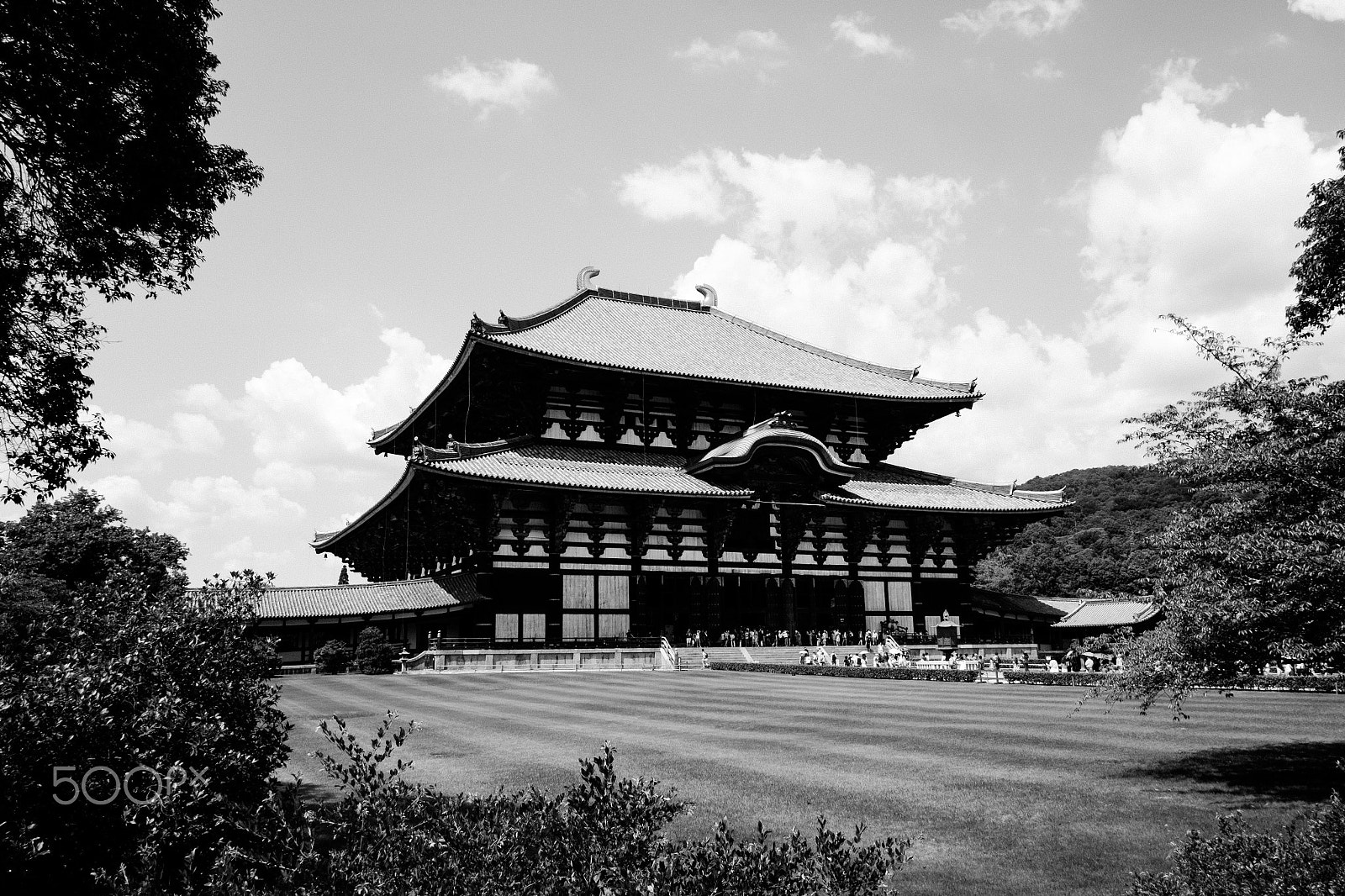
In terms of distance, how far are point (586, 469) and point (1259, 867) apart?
3442 cm

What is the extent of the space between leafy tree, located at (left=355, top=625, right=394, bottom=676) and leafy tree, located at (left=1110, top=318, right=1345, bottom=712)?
89.8 ft

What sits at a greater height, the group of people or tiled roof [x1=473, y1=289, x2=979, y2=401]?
tiled roof [x1=473, y1=289, x2=979, y2=401]

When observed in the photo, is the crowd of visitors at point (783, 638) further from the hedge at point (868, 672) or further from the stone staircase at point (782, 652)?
the hedge at point (868, 672)

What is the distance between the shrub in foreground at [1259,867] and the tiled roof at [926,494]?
35.9 meters

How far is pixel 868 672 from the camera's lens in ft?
97.4

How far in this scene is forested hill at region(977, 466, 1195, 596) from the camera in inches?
2783

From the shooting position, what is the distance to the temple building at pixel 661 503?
3731cm

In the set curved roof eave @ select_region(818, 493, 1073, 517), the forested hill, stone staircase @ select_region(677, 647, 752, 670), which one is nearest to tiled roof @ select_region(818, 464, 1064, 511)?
curved roof eave @ select_region(818, 493, 1073, 517)

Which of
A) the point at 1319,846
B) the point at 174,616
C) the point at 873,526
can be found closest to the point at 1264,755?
the point at 1319,846

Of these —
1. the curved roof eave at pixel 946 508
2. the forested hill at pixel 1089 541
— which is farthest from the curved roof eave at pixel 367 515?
the forested hill at pixel 1089 541

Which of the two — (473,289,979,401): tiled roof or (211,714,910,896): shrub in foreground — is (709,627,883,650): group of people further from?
(211,714,910,896): shrub in foreground

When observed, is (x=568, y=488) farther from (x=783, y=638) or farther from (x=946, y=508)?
(x=946, y=508)

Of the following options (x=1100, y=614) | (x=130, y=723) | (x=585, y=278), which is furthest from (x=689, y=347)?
(x=130, y=723)

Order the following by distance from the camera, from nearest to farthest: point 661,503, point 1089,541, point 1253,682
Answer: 1. point 1253,682
2. point 661,503
3. point 1089,541
